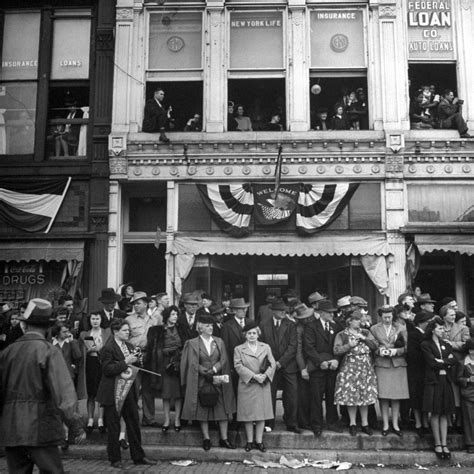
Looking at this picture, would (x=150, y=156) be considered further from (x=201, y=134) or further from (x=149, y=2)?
(x=149, y=2)

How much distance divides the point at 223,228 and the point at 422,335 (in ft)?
21.0

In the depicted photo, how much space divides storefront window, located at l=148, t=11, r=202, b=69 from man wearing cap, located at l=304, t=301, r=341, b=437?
8.67 m

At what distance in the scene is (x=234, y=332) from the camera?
31.3ft

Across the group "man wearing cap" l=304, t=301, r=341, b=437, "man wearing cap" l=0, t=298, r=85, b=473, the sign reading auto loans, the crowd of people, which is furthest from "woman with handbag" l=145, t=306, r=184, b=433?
the sign reading auto loans

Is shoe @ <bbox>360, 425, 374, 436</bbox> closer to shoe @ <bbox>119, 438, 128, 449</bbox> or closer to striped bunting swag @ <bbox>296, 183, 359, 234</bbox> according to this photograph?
shoe @ <bbox>119, 438, 128, 449</bbox>

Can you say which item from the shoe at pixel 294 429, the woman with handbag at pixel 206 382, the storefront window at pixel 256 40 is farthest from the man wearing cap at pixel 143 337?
the storefront window at pixel 256 40

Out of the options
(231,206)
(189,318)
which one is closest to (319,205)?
(231,206)

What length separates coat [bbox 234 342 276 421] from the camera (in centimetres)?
856

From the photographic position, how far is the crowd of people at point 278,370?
8469 millimetres

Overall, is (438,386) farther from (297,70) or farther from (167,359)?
(297,70)

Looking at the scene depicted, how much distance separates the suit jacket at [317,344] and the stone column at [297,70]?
658cm

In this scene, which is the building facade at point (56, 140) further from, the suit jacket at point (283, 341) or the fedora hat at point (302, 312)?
the fedora hat at point (302, 312)

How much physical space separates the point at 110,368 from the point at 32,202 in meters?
7.62

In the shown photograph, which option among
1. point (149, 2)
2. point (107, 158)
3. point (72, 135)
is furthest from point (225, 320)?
point (149, 2)
